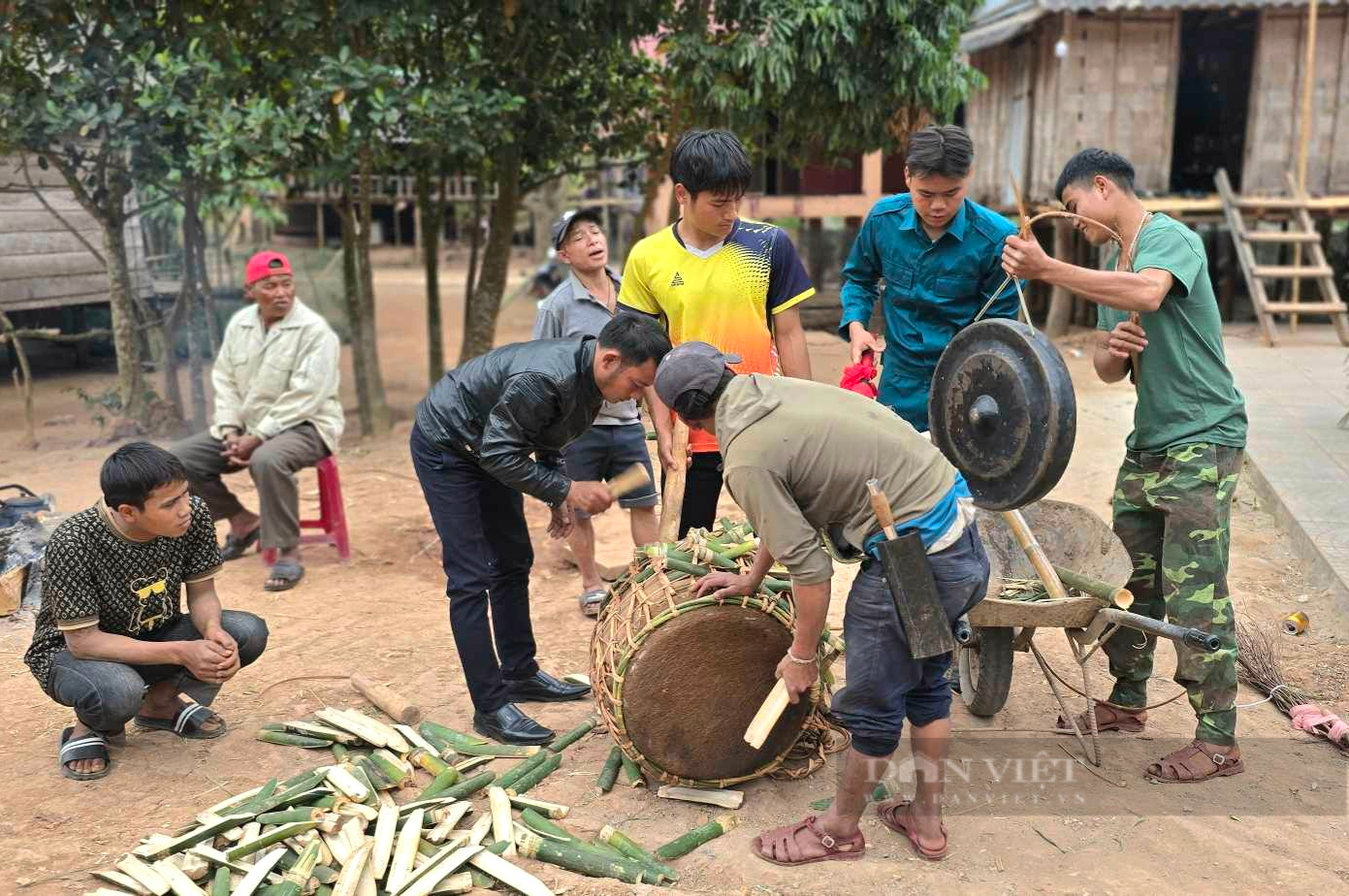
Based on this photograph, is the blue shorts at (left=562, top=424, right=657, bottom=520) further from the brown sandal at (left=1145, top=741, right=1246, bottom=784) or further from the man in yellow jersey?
the brown sandal at (left=1145, top=741, right=1246, bottom=784)

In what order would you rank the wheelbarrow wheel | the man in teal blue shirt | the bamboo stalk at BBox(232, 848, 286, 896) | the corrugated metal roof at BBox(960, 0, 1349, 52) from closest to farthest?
the bamboo stalk at BBox(232, 848, 286, 896)
the man in teal blue shirt
the wheelbarrow wheel
the corrugated metal roof at BBox(960, 0, 1349, 52)

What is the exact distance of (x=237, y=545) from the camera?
255 inches

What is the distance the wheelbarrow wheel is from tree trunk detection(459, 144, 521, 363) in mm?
6096

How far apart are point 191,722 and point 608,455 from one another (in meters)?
2.12

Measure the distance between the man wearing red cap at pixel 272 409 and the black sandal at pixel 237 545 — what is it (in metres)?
0.02

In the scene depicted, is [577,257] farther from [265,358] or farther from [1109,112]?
[1109,112]

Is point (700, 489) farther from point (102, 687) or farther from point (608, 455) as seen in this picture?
point (102, 687)

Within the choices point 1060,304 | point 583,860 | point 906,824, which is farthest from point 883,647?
point 1060,304

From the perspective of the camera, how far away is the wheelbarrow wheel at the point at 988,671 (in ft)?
12.9

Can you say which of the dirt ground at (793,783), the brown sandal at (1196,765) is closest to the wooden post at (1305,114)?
the dirt ground at (793,783)

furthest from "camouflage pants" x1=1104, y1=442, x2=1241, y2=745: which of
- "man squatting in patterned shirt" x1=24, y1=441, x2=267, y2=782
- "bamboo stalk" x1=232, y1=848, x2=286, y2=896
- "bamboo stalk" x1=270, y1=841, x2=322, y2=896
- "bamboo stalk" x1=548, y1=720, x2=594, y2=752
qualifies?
"man squatting in patterned shirt" x1=24, y1=441, x2=267, y2=782

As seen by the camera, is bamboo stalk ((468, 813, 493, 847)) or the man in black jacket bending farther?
the man in black jacket bending

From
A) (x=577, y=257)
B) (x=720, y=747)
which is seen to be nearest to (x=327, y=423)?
(x=577, y=257)

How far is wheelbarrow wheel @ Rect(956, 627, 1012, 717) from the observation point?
12.9 ft
